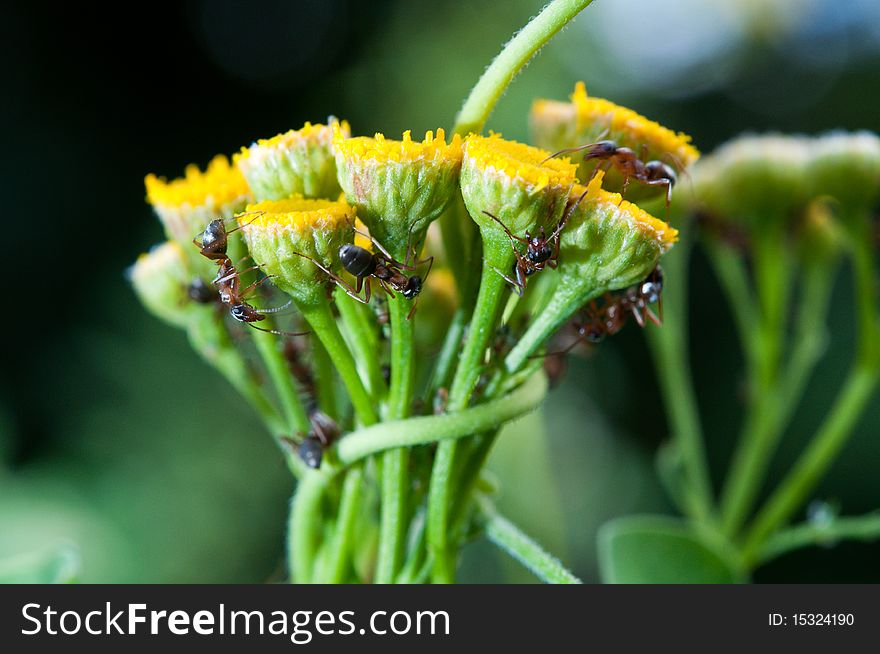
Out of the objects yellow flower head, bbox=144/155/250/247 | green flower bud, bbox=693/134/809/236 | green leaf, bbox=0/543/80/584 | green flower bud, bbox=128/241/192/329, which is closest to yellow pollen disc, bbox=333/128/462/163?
yellow flower head, bbox=144/155/250/247

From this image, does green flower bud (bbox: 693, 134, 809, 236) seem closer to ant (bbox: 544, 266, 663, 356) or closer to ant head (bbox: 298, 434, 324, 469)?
ant (bbox: 544, 266, 663, 356)

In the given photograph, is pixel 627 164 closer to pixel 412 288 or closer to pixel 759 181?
pixel 412 288

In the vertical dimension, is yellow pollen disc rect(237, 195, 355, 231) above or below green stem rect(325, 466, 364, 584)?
above

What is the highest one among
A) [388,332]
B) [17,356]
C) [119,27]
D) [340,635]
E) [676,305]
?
[119,27]

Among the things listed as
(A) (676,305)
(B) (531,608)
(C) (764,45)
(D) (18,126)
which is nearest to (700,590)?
(B) (531,608)

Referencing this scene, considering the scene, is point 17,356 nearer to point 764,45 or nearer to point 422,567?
point 422,567

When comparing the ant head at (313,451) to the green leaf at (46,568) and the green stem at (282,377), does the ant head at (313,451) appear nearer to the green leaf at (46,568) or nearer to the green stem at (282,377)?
the green stem at (282,377)

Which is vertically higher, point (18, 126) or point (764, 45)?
point (764, 45)
